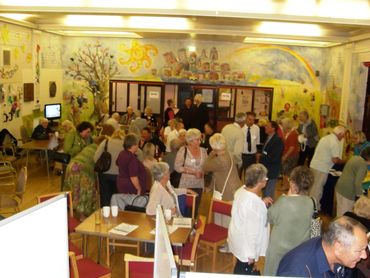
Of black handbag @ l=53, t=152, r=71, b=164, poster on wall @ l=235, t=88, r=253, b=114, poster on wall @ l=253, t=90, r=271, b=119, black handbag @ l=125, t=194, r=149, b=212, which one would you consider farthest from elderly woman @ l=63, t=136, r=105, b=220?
poster on wall @ l=253, t=90, r=271, b=119

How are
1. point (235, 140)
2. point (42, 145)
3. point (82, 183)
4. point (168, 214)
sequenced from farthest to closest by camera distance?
point (42, 145), point (235, 140), point (82, 183), point (168, 214)

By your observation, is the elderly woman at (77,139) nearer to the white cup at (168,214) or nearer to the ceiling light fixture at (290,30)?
the white cup at (168,214)

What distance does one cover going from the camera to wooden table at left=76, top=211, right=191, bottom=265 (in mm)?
4500

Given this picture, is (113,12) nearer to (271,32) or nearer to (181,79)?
(271,32)

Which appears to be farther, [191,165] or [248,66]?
[248,66]

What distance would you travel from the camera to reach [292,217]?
12.8ft

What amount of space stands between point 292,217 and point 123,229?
1.85m

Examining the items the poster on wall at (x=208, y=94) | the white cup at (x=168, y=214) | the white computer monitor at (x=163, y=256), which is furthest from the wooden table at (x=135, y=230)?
the poster on wall at (x=208, y=94)

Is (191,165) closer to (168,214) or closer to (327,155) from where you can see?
(168,214)

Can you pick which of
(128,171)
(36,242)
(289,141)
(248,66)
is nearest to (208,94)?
(248,66)

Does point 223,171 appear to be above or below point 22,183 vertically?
above

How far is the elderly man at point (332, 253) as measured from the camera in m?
2.71

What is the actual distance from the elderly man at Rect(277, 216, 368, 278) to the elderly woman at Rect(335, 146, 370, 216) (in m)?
3.67

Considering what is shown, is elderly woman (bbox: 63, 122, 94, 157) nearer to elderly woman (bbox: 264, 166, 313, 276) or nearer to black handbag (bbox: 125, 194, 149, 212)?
black handbag (bbox: 125, 194, 149, 212)
